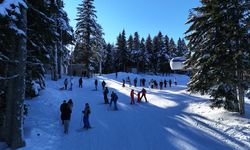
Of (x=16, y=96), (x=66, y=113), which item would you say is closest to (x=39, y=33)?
(x=16, y=96)

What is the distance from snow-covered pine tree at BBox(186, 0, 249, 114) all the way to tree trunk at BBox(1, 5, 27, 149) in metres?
11.7

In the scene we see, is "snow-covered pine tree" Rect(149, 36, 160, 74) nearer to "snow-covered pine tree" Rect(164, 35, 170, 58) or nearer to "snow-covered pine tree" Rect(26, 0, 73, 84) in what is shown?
"snow-covered pine tree" Rect(164, 35, 170, 58)

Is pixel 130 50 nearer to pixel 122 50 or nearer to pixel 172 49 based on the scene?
pixel 122 50

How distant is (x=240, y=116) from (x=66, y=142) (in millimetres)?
10917

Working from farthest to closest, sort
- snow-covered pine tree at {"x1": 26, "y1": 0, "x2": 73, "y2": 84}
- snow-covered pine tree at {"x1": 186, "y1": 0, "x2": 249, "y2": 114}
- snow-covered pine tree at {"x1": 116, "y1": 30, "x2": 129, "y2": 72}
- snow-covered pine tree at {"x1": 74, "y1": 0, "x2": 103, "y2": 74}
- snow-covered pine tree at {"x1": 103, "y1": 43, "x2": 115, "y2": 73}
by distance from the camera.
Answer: snow-covered pine tree at {"x1": 103, "y1": 43, "x2": 115, "y2": 73} < snow-covered pine tree at {"x1": 116, "y1": 30, "x2": 129, "y2": 72} < snow-covered pine tree at {"x1": 74, "y1": 0, "x2": 103, "y2": 74} < snow-covered pine tree at {"x1": 186, "y1": 0, "x2": 249, "y2": 114} < snow-covered pine tree at {"x1": 26, "y1": 0, "x2": 73, "y2": 84}

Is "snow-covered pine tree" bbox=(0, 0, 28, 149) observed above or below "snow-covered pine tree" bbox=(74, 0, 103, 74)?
below

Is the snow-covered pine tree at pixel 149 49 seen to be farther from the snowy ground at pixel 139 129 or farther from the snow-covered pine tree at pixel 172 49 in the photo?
the snowy ground at pixel 139 129

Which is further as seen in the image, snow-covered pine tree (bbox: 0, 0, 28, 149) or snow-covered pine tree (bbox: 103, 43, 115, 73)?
snow-covered pine tree (bbox: 103, 43, 115, 73)

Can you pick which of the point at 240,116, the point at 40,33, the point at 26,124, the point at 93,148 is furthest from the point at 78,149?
the point at 240,116

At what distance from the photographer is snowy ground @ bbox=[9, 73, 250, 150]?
1236 cm

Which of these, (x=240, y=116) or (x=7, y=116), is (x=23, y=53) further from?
(x=240, y=116)

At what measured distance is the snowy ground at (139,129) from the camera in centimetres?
1236

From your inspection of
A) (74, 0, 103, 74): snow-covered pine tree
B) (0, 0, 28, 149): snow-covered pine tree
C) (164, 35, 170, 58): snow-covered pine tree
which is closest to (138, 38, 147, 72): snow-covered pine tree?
(164, 35, 170, 58): snow-covered pine tree

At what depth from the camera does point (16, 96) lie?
1128 centimetres
